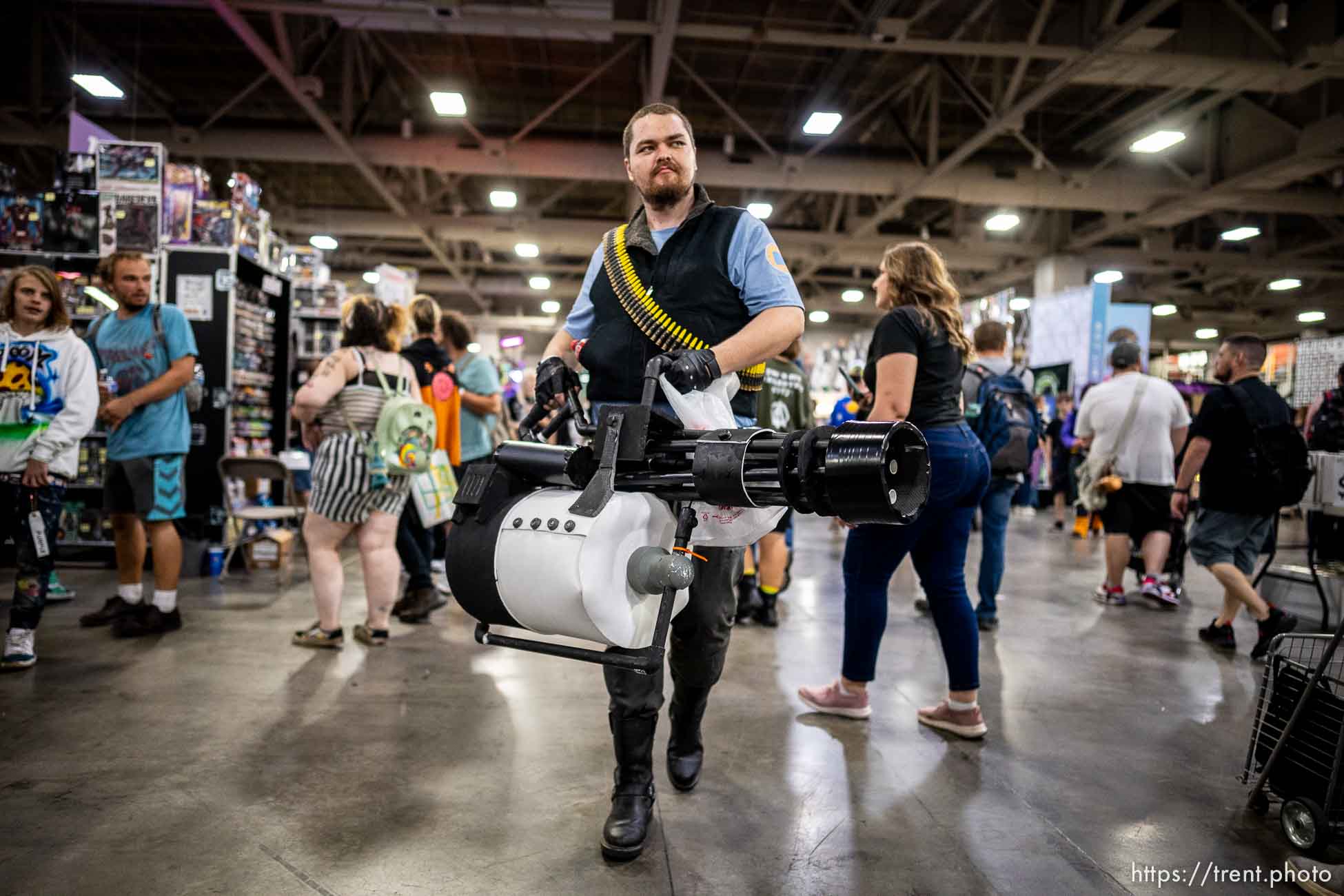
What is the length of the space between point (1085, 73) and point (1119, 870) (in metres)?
7.68

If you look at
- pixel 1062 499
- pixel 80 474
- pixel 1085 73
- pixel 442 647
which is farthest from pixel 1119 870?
pixel 1062 499

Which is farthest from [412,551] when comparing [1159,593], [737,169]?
[737,169]

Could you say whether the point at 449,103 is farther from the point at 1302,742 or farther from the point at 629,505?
the point at 1302,742

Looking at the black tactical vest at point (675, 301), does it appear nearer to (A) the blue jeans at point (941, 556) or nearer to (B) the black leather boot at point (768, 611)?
(A) the blue jeans at point (941, 556)

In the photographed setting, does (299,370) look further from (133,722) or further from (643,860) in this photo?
(643,860)

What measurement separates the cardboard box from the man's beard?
14.2 feet

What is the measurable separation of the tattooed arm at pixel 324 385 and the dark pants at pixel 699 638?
2.07m

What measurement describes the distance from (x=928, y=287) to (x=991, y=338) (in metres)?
1.95

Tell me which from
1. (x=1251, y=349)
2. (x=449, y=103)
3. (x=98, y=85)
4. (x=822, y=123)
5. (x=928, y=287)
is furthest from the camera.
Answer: (x=822, y=123)

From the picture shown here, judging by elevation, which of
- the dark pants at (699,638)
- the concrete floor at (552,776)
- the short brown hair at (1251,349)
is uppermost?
the short brown hair at (1251,349)

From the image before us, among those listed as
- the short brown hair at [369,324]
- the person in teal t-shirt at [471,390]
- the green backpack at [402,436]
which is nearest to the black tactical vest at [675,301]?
the green backpack at [402,436]

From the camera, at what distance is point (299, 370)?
7246 mm

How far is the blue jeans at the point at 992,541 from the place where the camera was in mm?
4355

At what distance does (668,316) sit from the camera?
1.84m
